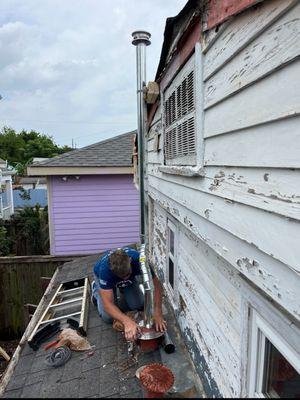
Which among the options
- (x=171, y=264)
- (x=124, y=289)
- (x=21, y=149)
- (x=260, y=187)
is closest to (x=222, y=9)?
(x=260, y=187)

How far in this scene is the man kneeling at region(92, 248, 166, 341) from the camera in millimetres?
3664

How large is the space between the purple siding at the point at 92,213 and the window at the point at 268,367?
8.10 metres

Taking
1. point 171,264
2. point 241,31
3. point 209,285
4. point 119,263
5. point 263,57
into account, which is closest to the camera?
point 263,57

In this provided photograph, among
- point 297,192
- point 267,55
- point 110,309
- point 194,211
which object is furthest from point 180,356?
point 267,55

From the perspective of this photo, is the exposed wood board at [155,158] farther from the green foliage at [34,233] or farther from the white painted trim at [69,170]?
the green foliage at [34,233]

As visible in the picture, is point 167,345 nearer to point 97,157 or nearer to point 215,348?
point 215,348

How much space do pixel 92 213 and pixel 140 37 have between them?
5.99 m

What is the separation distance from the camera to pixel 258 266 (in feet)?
5.22

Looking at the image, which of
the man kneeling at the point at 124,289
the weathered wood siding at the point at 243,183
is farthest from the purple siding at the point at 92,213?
the weathered wood siding at the point at 243,183

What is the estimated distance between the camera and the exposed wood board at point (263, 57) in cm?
125

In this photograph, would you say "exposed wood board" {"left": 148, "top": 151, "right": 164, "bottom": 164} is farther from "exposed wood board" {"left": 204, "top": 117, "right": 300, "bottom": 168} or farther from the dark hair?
"exposed wood board" {"left": 204, "top": 117, "right": 300, "bottom": 168}

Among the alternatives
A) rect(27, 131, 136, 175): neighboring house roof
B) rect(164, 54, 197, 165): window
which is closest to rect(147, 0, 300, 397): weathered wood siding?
rect(164, 54, 197, 165): window

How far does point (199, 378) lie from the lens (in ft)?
9.89

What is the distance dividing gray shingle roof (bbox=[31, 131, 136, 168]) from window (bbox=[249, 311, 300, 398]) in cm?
795
